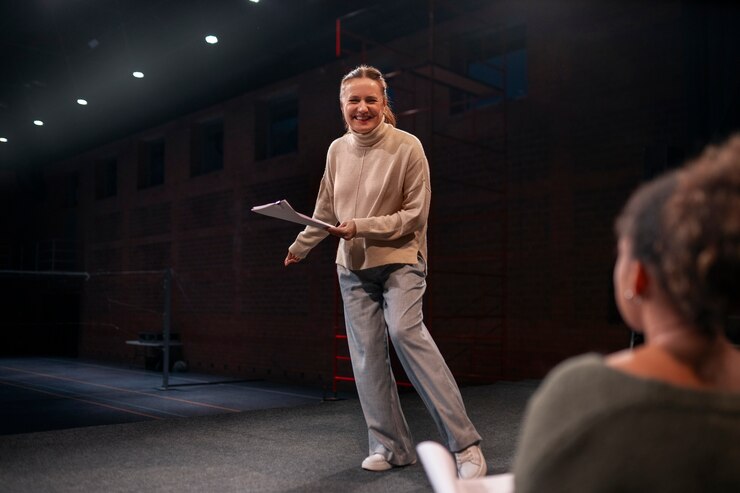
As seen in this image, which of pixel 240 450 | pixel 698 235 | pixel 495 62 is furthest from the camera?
pixel 495 62

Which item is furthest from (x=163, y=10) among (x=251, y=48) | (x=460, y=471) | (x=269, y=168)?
(x=460, y=471)

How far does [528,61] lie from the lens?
6555mm

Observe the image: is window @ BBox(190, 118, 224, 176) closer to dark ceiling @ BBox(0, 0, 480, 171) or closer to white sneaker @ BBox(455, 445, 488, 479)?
dark ceiling @ BBox(0, 0, 480, 171)

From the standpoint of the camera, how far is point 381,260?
226cm

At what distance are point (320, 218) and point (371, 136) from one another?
1.21ft

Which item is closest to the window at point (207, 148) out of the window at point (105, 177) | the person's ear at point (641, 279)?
the window at point (105, 177)

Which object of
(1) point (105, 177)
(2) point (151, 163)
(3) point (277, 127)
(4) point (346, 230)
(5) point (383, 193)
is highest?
(3) point (277, 127)

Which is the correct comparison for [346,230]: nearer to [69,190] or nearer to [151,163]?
[151,163]

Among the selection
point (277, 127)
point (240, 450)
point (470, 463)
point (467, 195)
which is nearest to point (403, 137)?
point (470, 463)

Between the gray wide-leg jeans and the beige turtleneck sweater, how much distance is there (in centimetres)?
6

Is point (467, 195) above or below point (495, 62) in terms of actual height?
below

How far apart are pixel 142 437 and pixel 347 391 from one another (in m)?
6.17

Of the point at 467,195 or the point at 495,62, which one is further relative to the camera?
the point at 495,62

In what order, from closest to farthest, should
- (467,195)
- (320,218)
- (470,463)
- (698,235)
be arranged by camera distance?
(698,235) < (470,463) < (320,218) < (467,195)
